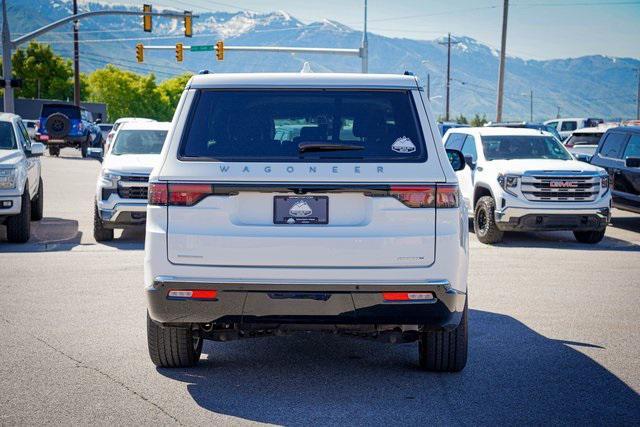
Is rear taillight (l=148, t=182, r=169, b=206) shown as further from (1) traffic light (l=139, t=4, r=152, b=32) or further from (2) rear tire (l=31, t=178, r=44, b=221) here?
(1) traffic light (l=139, t=4, r=152, b=32)

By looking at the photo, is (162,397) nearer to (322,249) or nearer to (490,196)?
(322,249)

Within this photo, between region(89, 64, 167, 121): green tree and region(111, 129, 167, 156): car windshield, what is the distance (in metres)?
112

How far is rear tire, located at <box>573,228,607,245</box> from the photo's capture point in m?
14.3

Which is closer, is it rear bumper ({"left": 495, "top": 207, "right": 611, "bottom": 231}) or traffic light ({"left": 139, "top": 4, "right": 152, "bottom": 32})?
rear bumper ({"left": 495, "top": 207, "right": 611, "bottom": 231})

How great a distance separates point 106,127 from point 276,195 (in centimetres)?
5385

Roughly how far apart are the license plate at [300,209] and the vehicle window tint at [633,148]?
41.4 feet

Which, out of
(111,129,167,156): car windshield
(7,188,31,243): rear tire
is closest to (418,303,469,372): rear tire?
(7,188,31,243): rear tire

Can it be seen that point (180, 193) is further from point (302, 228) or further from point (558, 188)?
point (558, 188)

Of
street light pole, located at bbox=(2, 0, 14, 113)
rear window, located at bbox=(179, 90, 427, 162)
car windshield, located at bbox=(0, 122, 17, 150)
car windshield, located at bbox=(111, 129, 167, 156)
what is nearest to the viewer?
rear window, located at bbox=(179, 90, 427, 162)

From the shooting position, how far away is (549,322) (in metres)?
8.15

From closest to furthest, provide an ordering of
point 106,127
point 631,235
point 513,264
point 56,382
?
point 56,382 < point 513,264 < point 631,235 < point 106,127

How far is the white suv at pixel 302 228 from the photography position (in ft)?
17.5

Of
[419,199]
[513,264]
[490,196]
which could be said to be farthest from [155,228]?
[490,196]

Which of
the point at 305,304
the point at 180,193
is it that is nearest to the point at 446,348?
the point at 305,304
